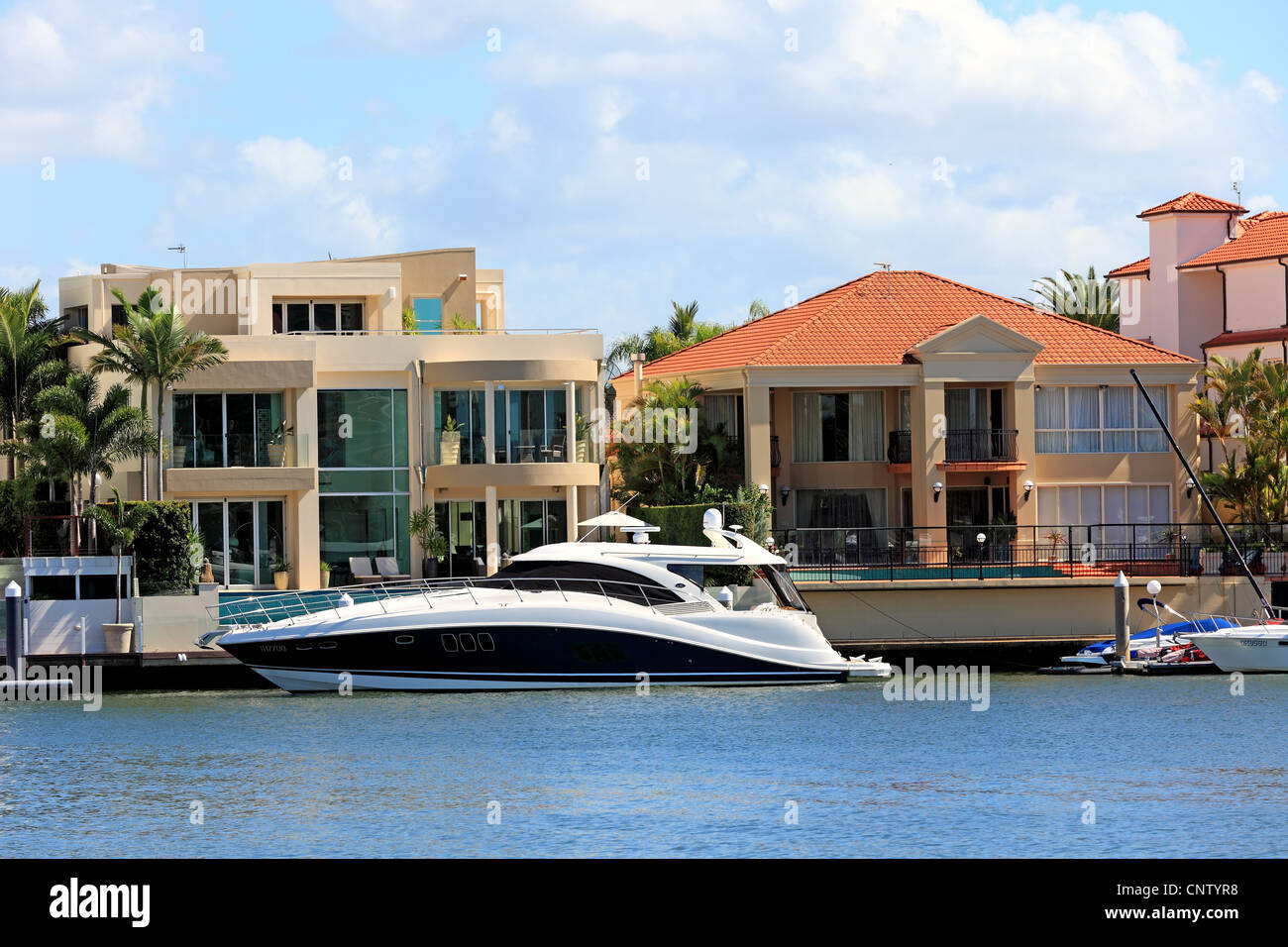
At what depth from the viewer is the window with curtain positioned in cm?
4812

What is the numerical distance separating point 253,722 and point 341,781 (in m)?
6.42

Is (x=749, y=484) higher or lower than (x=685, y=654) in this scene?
higher

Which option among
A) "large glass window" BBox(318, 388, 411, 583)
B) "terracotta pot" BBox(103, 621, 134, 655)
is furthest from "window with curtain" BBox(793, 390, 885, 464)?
"terracotta pot" BBox(103, 621, 134, 655)

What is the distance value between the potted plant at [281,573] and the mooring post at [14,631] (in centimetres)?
780

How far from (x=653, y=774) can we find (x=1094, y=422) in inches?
1051

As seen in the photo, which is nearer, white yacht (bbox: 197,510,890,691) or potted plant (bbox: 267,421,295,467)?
white yacht (bbox: 197,510,890,691)

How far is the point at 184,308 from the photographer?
47.0 metres

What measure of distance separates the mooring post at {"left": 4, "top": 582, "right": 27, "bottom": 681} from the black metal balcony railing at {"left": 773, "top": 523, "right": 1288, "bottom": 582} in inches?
698

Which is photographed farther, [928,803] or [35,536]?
[35,536]

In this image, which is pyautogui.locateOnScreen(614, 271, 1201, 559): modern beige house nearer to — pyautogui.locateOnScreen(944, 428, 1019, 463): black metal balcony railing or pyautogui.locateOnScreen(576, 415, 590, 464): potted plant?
pyautogui.locateOnScreen(944, 428, 1019, 463): black metal balcony railing

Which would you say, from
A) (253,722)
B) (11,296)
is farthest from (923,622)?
(11,296)

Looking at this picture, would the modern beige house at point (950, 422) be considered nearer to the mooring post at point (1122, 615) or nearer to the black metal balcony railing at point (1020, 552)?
the black metal balcony railing at point (1020, 552)
